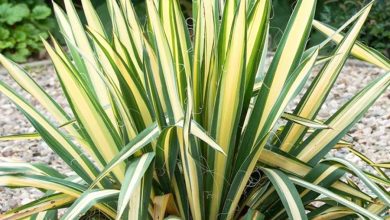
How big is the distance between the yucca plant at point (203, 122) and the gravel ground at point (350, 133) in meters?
1.45

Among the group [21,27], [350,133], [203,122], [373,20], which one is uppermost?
[373,20]

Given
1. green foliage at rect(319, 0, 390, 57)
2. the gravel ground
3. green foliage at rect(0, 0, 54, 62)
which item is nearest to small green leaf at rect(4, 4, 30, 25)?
green foliage at rect(0, 0, 54, 62)

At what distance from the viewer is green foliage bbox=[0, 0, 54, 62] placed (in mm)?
5883

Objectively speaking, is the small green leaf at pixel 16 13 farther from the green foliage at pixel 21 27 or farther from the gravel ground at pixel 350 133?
the gravel ground at pixel 350 133

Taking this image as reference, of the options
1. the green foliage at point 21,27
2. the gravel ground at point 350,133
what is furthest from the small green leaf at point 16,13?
the gravel ground at point 350,133

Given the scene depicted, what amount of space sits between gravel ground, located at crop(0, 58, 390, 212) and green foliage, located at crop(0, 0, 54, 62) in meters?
0.67

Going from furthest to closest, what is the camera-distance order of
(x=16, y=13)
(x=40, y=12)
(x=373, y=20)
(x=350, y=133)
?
(x=40, y=12), (x=16, y=13), (x=373, y=20), (x=350, y=133)

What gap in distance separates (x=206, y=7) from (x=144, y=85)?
0.27 meters

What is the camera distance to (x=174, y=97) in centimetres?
201

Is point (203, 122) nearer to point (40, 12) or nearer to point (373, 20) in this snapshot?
point (373, 20)

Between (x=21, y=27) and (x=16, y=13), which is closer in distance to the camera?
(x=16, y=13)

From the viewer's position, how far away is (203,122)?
2104mm

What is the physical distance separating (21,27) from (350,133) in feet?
9.71

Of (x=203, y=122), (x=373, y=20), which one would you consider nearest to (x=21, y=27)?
(x=373, y=20)
